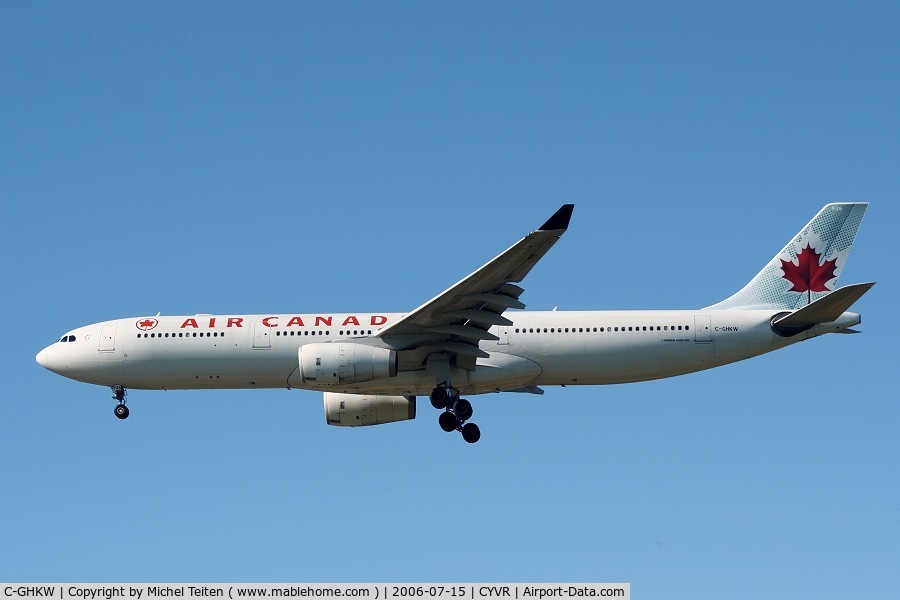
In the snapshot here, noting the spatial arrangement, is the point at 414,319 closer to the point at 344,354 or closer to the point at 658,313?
the point at 344,354

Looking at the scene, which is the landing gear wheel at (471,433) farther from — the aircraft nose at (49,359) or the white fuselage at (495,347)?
the aircraft nose at (49,359)

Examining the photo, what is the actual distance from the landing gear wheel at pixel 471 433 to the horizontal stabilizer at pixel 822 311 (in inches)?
334

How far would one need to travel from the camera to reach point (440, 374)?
36.7m

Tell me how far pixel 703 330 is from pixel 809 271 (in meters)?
4.15

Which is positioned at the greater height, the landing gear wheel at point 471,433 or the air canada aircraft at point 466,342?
the air canada aircraft at point 466,342

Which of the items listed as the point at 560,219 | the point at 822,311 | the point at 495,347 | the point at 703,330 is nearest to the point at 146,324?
the point at 495,347

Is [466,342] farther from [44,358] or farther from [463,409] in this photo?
[44,358]

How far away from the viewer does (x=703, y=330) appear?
36.4 m

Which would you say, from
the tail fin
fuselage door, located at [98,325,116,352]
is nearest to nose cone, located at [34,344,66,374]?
fuselage door, located at [98,325,116,352]

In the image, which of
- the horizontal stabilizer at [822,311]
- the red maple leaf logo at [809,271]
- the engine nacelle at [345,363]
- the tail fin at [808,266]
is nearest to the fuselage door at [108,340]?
the engine nacelle at [345,363]

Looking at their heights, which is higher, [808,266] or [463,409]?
[808,266]

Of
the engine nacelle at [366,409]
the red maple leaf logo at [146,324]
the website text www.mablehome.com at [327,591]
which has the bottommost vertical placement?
the website text www.mablehome.com at [327,591]

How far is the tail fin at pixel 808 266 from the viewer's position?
124 ft

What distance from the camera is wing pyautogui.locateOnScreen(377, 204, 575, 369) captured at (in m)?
32.7
